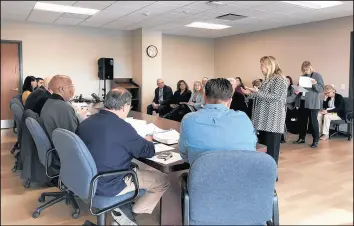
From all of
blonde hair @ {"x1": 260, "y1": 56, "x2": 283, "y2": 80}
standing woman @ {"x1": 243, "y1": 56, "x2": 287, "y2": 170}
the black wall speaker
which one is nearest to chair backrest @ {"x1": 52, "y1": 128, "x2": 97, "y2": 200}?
standing woman @ {"x1": 243, "y1": 56, "x2": 287, "y2": 170}

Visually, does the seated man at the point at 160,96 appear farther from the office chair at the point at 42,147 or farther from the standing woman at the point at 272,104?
the office chair at the point at 42,147

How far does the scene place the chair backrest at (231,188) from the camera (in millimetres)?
1471

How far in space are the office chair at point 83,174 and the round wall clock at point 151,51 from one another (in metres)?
6.36

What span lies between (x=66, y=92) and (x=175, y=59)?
6733 mm

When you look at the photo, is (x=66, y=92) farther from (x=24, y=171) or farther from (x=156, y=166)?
(x=156, y=166)

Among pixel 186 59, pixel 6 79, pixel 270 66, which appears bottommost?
pixel 6 79

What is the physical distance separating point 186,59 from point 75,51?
3.27m

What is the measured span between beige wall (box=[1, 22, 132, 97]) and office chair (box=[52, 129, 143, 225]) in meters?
Result: 6.05

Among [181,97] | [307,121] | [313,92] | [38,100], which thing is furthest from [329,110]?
[38,100]

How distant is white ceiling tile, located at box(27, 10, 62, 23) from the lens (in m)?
6.04

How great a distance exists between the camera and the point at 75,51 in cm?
797

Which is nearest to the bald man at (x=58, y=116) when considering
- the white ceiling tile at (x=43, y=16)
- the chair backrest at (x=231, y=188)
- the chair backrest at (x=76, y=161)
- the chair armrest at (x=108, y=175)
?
the chair backrest at (x=76, y=161)

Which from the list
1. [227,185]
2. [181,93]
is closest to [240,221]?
[227,185]

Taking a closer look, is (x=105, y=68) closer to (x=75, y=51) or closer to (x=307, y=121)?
(x=75, y=51)
